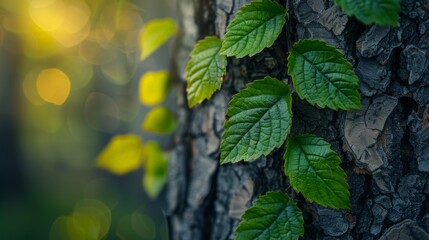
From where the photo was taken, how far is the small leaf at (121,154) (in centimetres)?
141

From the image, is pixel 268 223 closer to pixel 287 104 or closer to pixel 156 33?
pixel 287 104

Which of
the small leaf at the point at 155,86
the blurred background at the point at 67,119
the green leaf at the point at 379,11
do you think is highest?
the green leaf at the point at 379,11

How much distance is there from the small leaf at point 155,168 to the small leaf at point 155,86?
5.8 inches

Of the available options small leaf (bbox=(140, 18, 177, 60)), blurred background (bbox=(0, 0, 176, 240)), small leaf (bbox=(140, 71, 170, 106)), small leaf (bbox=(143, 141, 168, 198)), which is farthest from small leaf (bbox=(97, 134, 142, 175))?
blurred background (bbox=(0, 0, 176, 240))

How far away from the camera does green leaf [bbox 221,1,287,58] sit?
2.70ft

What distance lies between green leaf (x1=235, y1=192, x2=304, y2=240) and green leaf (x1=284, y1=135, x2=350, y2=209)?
0.23ft

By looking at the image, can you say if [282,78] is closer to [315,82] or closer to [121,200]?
[315,82]

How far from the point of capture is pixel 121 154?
142cm

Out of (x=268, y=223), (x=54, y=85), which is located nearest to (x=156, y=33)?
(x=268, y=223)

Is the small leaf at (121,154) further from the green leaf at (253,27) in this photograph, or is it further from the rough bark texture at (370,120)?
the green leaf at (253,27)

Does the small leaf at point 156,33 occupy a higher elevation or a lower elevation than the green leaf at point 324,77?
higher

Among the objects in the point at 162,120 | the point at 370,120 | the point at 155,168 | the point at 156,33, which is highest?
the point at 156,33

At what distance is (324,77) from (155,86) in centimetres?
56

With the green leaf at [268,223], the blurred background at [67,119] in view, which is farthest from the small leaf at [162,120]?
the blurred background at [67,119]
